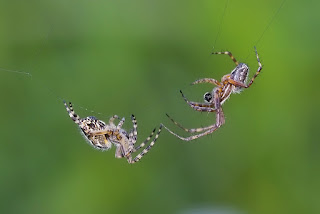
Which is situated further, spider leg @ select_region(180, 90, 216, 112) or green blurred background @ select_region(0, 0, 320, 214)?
green blurred background @ select_region(0, 0, 320, 214)

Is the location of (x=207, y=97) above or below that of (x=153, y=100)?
below

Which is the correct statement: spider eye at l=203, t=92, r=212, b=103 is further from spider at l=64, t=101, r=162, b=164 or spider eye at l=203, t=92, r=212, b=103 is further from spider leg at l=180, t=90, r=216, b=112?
spider at l=64, t=101, r=162, b=164

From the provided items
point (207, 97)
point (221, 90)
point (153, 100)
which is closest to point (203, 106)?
point (207, 97)

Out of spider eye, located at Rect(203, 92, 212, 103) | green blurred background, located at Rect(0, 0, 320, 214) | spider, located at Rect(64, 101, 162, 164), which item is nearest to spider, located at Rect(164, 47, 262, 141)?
spider eye, located at Rect(203, 92, 212, 103)

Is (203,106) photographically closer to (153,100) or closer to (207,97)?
(207,97)
